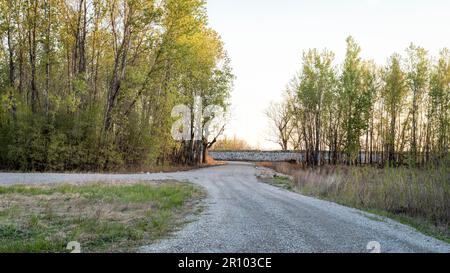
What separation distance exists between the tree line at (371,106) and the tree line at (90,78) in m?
12.8

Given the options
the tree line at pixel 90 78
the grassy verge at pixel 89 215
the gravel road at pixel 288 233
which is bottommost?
the grassy verge at pixel 89 215

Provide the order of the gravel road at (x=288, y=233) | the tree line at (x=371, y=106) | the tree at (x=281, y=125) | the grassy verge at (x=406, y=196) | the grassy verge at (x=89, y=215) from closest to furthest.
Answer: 1. the gravel road at (x=288, y=233)
2. the grassy verge at (x=89, y=215)
3. the grassy verge at (x=406, y=196)
4. the tree line at (x=371, y=106)
5. the tree at (x=281, y=125)

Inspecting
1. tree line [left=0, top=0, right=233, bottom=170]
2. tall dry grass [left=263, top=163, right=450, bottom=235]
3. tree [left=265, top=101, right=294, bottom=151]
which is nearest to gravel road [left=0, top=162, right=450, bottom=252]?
tall dry grass [left=263, top=163, right=450, bottom=235]

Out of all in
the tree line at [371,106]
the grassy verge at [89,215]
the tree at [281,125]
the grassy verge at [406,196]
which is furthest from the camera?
the tree at [281,125]

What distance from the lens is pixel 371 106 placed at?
3262cm

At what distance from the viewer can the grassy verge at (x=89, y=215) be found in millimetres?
5598

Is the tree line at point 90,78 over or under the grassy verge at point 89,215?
over

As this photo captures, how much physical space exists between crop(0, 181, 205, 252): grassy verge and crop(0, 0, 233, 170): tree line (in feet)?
22.9

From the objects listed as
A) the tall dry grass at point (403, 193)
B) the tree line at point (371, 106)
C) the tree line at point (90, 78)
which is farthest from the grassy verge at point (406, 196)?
the tree line at point (371, 106)

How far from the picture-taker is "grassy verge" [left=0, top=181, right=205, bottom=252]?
5.60 metres

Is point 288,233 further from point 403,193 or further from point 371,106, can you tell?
point 371,106

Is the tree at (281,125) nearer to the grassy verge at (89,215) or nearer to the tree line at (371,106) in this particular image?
the tree line at (371,106)
